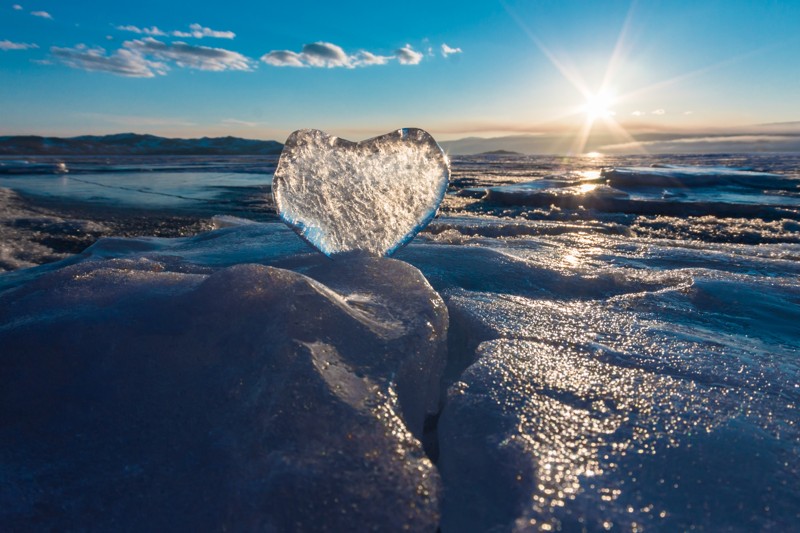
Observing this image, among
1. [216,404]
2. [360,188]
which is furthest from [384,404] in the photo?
[360,188]

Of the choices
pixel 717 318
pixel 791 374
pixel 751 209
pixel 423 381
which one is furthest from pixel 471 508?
pixel 751 209

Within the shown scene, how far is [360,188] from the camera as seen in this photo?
215cm

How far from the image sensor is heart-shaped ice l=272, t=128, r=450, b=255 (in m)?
2.01

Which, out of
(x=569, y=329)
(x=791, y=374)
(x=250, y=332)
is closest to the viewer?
(x=250, y=332)

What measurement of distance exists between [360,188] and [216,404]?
1.28 m

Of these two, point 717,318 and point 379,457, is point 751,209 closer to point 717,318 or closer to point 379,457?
point 717,318

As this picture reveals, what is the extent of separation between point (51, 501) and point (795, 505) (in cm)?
122

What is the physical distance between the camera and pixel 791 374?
4.38 ft

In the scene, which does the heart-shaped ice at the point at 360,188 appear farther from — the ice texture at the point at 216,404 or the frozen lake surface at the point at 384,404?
the ice texture at the point at 216,404

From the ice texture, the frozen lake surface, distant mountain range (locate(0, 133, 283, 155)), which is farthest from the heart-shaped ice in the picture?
distant mountain range (locate(0, 133, 283, 155))

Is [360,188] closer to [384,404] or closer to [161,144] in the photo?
[384,404]

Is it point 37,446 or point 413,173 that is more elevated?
point 413,173

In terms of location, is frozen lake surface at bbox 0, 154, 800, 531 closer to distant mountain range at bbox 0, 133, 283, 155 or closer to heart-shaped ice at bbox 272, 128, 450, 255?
heart-shaped ice at bbox 272, 128, 450, 255

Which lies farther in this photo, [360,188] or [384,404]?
[360,188]
